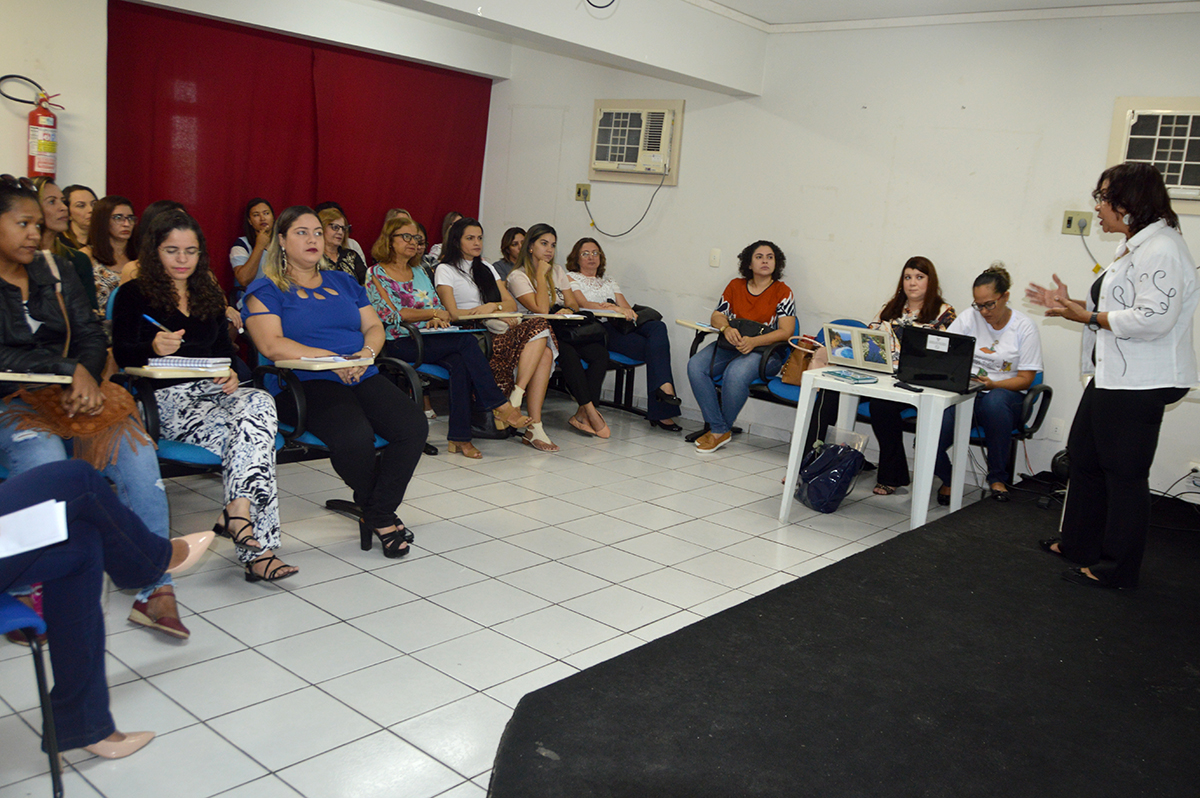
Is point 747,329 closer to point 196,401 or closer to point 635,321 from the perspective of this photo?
point 635,321

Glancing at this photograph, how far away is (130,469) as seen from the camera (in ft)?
8.88

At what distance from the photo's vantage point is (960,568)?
3336 millimetres

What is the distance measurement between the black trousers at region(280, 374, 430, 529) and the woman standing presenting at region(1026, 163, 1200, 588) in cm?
224

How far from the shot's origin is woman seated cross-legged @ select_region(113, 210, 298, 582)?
9.65ft

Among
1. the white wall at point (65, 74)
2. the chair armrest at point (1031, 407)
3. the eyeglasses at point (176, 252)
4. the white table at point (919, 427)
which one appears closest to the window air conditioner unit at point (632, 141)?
the white table at point (919, 427)

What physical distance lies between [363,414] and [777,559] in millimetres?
1685

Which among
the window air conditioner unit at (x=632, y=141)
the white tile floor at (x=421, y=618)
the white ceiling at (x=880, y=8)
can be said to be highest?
the white ceiling at (x=880, y=8)

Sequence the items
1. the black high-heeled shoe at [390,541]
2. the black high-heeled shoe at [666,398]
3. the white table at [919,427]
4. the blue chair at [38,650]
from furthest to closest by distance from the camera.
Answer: the black high-heeled shoe at [666,398]
the white table at [919,427]
the black high-heeled shoe at [390,541]
the blue chair at [38,650]

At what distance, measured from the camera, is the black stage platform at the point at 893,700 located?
196 centimetres

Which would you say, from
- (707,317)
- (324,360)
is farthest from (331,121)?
(324,360)

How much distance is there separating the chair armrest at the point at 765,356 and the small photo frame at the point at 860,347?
0.84m

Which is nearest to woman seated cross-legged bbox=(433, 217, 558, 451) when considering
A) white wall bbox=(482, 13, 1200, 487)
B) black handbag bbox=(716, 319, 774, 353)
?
black handbag bbox=(716, 319, 774, 353)

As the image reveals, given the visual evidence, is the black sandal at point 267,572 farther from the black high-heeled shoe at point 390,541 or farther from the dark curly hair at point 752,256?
the dark curly hair at point 752,256

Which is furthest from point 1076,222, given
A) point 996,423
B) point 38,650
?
point 38,650
